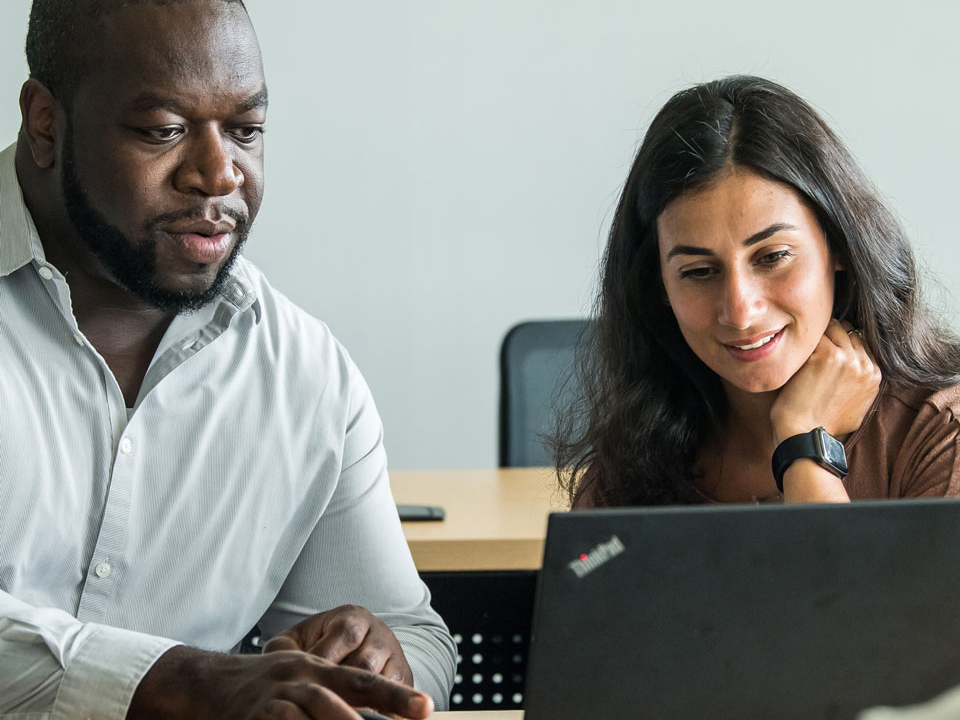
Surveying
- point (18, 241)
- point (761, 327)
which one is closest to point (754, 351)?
point (761, 327)

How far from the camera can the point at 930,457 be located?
4.23 ft

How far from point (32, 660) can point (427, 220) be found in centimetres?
213

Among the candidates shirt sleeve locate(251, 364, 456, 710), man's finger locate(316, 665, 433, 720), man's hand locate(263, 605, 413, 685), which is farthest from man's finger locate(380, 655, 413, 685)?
man's finger locate(316, 665, 433, 720)

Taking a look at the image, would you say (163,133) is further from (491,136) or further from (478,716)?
(491,136)

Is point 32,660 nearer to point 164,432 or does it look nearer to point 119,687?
point 119,687

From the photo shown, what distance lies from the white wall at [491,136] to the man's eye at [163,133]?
174cm

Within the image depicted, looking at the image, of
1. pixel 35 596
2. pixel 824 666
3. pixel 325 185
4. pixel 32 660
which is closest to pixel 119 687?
pixel 32 660

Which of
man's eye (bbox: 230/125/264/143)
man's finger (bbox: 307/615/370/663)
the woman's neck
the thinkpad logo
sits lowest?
man's finger (bbox: 307/615/370/663)

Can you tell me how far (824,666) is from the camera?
0.76m

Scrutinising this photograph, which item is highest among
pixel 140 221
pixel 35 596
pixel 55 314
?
pixel 140 221

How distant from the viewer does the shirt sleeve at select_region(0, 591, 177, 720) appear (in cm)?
100

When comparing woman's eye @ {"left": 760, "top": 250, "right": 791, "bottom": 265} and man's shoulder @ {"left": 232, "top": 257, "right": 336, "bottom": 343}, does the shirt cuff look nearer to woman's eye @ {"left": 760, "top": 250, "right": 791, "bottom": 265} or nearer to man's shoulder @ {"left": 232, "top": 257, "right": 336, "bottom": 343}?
man's shoulder @ {"left": 232, "top": 257, "right": 336, "bottom": 343}

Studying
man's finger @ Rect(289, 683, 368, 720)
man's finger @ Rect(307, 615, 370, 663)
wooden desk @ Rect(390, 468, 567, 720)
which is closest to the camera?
man's finger @ Rect(289, 683, 368, 720)

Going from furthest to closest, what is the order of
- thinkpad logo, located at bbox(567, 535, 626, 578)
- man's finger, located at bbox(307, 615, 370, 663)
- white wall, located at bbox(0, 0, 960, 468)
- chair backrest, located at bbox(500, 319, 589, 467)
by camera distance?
white wall, located at bbox(0, 0, 960, 468) < chair backrest, located at bbox(500, 319, 589, 467) < man's finger, located at bbox(307, 615, 370, 663) < thinkpad logo, located at bbox(567, 535, 626, 578)
